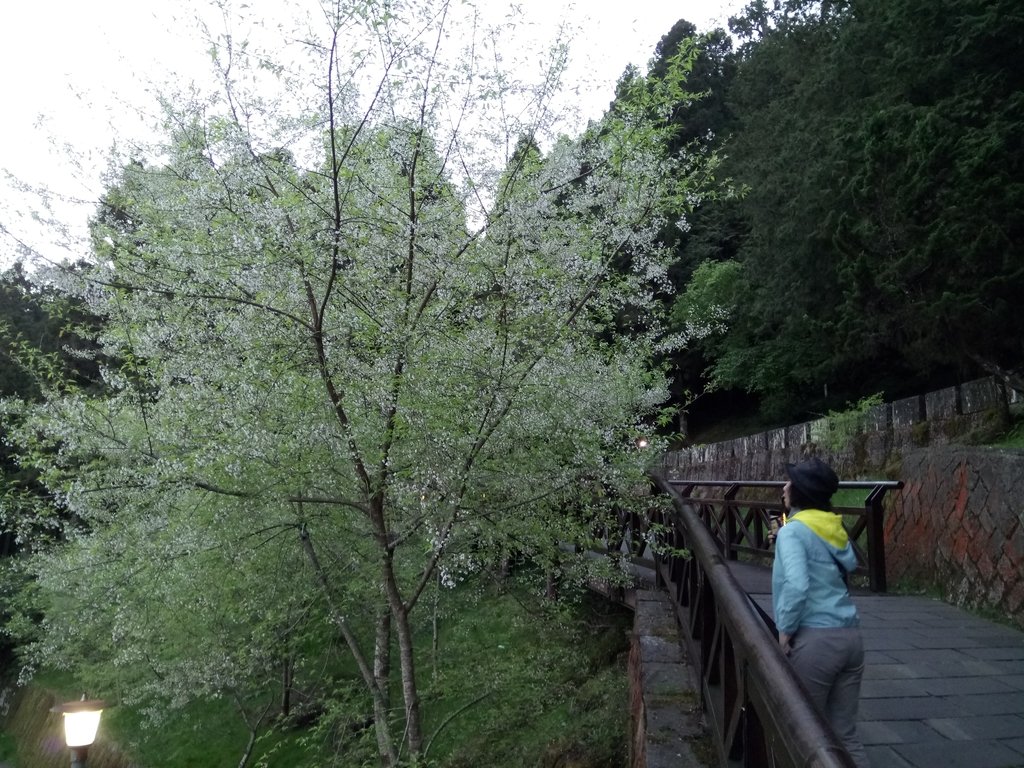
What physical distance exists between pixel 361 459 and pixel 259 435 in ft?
2.38

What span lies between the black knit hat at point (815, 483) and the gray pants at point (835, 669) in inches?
20.2

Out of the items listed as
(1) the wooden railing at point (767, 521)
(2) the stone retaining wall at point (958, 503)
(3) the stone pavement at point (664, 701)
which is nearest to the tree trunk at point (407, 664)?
(3) the stone pavement at point (664, 701)

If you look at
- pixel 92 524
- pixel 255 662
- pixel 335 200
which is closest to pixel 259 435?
pixel 335 200

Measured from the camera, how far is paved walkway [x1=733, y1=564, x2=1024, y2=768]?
3.34 meters

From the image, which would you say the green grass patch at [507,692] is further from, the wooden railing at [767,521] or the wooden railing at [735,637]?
the wooden railing at [767,521]

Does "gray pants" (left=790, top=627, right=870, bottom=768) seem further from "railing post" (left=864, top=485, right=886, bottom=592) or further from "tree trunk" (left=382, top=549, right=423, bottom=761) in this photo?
"railing post" (left=864, top=485, right=886, bottom=592)

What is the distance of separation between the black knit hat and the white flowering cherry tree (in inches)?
97.7

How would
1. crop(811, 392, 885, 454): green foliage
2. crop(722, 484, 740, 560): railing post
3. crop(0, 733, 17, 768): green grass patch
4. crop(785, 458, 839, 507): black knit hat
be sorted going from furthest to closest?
1. crop(0, 733, 17, 768): green grass patch
2. crop(811, 392, 885, 454): green foliage
3. crop(722, 484, 740, 560): railing post
4. crop(785, 458, 839, 507): black knit hat

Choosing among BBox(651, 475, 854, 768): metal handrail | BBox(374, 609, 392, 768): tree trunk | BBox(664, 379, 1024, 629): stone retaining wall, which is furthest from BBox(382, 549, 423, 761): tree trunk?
BBox(664, 379, 1024, 629): stone retaining wall

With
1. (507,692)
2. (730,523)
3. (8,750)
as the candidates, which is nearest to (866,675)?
(507,692)

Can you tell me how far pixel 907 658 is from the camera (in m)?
4.72

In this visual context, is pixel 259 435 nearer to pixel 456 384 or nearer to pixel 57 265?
pixel 456 384

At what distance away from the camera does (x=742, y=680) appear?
2.98m

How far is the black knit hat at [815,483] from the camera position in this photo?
317 centimetres
